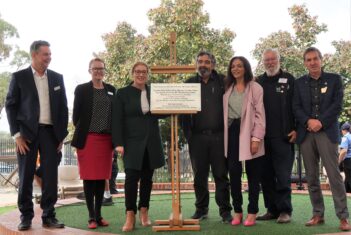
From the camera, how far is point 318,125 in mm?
4625

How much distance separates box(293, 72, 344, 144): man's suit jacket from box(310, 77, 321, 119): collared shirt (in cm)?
3

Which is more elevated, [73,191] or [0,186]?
[73,191]

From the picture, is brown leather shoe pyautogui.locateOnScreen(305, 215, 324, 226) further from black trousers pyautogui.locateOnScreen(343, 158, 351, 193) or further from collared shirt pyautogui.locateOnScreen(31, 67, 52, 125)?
black trousers pyautogui.locateOnScreen(343, 158, 351, 193)

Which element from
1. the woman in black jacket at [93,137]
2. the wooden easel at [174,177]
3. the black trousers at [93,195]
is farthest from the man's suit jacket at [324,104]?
the black trousers at [93,195]

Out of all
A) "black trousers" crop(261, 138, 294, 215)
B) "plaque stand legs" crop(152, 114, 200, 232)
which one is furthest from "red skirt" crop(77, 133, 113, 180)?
"black trousers" crop(261, 138, 294, 215)

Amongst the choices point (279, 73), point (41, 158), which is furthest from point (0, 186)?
point (279, 73)

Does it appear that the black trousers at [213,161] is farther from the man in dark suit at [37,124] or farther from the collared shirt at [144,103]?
the man in dark suit at [37,124]

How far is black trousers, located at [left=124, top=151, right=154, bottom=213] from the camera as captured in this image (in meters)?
4.76

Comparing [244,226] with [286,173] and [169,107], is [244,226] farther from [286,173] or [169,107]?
[169,107]

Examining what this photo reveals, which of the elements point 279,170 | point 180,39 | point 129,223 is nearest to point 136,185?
point 129,223

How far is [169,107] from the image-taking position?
4.67 meters

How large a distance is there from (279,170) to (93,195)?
213 centimetres

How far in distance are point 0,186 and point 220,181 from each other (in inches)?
595

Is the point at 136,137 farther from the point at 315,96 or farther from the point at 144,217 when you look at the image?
the point at 315,96
